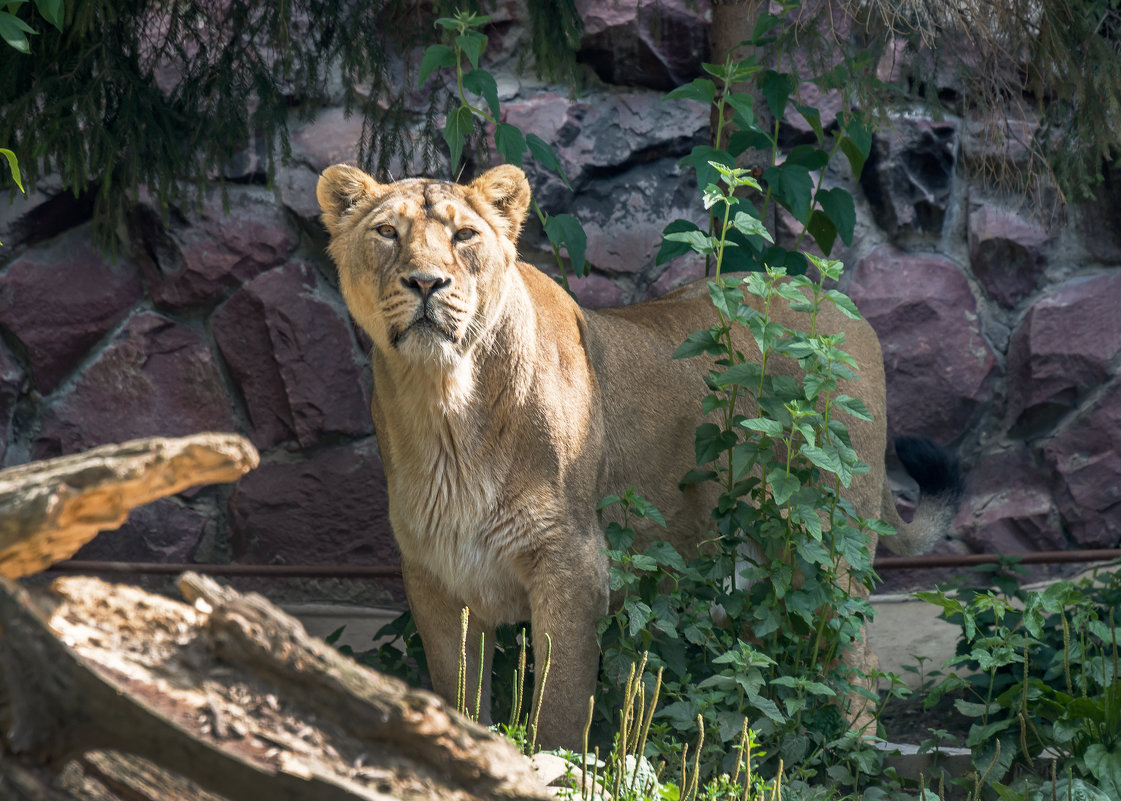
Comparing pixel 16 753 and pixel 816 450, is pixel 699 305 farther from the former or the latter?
pixel 16 753

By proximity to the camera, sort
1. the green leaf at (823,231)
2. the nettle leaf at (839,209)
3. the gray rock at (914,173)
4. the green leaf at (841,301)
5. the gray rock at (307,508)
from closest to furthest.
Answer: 1. the green leaf at (841,301)
2. the nettle leaf at (839,209)
3. the green leaf at (823,231)
4. the gray rock at (307,508)
5. the gray rock at (914,173)

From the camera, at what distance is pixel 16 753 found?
129cm

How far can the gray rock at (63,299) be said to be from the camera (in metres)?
4.86

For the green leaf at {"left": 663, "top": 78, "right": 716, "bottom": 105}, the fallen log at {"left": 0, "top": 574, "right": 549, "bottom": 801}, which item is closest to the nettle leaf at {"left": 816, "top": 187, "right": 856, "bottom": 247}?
the green leaf at {"left": 663, "top": 78, "right": 716, "bottom": 105}

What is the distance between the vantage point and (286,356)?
16.2 feet

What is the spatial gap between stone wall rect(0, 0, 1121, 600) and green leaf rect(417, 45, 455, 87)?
141 cm

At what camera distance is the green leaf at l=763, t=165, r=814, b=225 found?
13.2 ft

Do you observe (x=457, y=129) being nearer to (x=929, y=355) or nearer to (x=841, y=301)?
(x=841, y=301)

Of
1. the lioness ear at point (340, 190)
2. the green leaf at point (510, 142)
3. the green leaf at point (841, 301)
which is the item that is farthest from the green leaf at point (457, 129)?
the green leaf at point (841, 301)

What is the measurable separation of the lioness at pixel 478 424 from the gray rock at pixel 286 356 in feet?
4.48

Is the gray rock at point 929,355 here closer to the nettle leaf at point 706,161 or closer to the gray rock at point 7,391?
the nettle leaf at point 706,161

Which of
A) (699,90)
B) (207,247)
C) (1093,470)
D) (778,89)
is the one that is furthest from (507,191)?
(1093,470)

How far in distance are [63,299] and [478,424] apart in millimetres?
2496

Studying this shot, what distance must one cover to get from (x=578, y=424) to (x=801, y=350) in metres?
0.72
